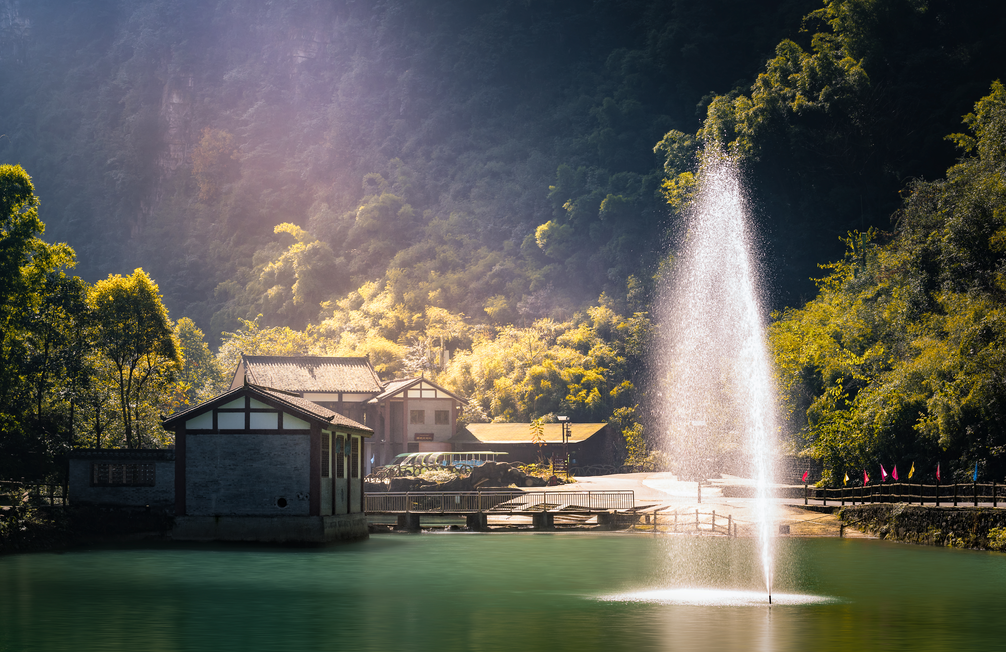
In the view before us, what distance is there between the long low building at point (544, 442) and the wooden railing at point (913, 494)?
1326 inches

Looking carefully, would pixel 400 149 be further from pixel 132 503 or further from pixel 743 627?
pixel 743 627

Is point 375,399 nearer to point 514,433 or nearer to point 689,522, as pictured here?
point 514,433

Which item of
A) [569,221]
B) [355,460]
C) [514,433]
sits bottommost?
[355,460]

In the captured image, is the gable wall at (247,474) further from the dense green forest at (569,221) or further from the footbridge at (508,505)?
the footbridge at (508,505)

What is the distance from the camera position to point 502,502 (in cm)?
6222

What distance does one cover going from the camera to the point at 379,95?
19850 cm

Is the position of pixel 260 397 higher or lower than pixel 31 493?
higher

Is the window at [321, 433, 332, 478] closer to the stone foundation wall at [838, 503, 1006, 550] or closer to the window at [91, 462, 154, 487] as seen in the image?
the window at [91, 462, 154, 487]

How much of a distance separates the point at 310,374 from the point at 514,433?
18148mm

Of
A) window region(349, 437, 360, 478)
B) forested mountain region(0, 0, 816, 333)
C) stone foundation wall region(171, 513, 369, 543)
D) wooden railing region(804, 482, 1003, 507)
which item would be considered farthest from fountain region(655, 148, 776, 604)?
window region(349, 437, 360, 478)

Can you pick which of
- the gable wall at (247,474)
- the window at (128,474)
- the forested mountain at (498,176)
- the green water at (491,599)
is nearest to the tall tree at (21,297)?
the window at (128,474)

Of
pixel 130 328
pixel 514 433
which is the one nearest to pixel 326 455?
pixel 130 328

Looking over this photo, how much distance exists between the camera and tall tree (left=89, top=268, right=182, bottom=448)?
58.8m

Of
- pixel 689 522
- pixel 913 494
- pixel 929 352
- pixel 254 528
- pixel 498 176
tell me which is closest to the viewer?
pixel 254 528
